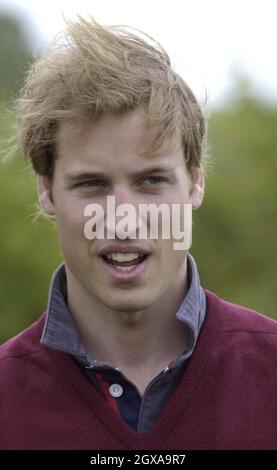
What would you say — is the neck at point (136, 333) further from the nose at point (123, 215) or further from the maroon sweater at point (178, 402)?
the nose at point (123, 215)

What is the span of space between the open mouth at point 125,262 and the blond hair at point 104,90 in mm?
319

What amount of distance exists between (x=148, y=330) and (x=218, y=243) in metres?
6.85

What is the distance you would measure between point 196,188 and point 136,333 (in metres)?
0.50

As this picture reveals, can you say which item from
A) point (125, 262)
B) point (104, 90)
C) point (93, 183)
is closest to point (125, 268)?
point (125, 262)

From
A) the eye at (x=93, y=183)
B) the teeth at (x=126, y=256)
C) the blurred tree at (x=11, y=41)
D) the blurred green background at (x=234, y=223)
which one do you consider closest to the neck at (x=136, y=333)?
the teeth at (x=126, y=256)

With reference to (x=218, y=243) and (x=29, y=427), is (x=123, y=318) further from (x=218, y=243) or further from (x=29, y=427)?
(x=218, y=243)

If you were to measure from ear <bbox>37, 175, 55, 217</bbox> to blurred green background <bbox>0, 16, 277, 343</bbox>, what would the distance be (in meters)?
5.00

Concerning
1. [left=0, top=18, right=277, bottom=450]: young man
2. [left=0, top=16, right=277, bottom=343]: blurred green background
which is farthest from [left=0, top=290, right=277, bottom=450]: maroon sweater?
[left=0, top=16, right=277, bottom=343]: blurred green background

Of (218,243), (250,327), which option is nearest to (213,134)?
(218,243)

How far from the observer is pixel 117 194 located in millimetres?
2928

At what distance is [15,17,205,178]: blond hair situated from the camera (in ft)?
9.77

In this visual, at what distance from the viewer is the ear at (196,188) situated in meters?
3.17

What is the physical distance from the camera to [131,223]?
2896mm

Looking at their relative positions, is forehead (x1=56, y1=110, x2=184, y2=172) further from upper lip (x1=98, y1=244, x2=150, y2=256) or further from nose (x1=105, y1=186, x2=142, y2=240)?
upper lip (x1=98, y1=244, x2=150, y2=256)
